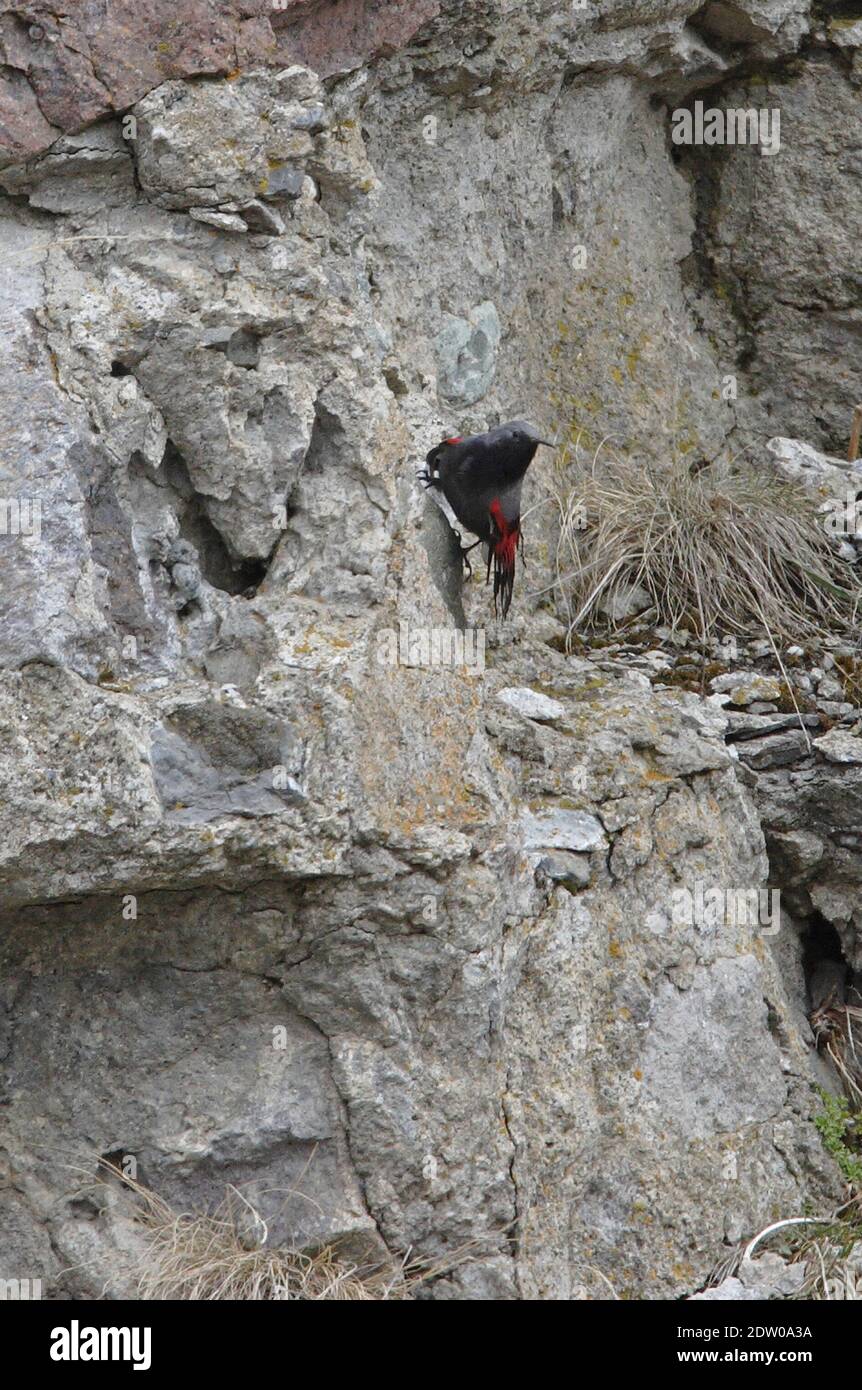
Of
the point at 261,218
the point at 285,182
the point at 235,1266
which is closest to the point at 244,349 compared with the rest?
the point at 261,218

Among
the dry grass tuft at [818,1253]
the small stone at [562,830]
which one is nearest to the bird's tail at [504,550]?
the small stone at [562,830]

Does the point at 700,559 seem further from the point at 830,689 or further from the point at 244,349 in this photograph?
the point at 244,349

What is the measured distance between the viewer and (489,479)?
4531mm

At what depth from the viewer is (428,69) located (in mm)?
5117

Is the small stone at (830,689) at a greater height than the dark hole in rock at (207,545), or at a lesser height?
lesser

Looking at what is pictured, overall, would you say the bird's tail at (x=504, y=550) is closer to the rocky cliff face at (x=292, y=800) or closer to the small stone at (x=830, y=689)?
the rocky cliff face at (x=292, y=800)

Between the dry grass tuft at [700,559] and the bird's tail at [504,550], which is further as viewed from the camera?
the dry grass tuft at [700,559]

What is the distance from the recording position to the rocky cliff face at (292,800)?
381cm

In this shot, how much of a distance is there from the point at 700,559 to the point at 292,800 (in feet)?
7.78

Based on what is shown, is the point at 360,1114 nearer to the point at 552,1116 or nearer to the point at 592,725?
the point at 552,1116

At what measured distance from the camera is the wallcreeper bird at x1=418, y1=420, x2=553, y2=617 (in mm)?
4523

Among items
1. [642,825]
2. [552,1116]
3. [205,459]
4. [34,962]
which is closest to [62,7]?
[205,459]

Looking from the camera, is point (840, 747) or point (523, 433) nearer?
point (523, 433)

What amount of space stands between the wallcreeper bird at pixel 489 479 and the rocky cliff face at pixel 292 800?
0.11 metres
